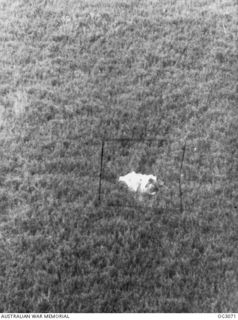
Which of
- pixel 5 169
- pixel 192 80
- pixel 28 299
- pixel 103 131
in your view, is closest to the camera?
pixel 28 299

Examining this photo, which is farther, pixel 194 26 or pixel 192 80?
pixel 194 26

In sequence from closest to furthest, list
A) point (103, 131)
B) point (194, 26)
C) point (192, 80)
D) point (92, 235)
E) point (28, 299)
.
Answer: point (28, 299)
point (92, 235)
point (103, 131)
point (192, 80)
point (194, 26)

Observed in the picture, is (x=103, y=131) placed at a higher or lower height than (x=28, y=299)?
higher

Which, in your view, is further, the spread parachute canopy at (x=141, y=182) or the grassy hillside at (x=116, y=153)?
the spread parachute canopy at (x=141, y=182)

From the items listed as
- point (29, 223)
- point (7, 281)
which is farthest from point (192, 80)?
point (7, 281)

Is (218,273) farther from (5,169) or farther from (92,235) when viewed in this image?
(5,169)

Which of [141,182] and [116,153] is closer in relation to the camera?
[141,182]

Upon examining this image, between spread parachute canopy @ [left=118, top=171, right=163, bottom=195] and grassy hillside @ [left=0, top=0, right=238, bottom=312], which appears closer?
grassy hillside @ [left=0, top=0, right=238, bottom=312]

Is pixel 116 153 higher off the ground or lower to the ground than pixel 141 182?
higher
